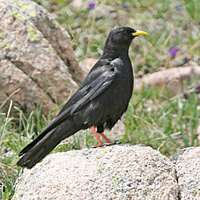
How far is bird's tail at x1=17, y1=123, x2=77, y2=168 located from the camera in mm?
3398

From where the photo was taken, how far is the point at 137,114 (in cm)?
546

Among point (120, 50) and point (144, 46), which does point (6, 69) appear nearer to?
point (120, 50)

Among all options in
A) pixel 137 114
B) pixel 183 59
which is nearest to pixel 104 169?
pixel 137 114

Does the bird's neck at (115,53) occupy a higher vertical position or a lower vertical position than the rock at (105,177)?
higher

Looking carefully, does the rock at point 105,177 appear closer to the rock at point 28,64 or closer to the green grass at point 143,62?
the green grass at point 143,62

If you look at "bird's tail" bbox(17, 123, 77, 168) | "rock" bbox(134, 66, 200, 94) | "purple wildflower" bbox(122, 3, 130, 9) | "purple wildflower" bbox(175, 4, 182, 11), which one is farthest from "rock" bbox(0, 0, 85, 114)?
"purple wildflower" bbox(175, 4, 182, 11)

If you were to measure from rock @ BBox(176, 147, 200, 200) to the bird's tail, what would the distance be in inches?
45.1

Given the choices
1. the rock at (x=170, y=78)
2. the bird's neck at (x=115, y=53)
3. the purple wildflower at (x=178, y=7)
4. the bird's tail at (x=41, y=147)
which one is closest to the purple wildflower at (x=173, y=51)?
the rock at (x=170, y=78)

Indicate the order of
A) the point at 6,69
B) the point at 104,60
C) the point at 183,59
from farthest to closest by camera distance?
1. the point at 183,59
2. the point at 6,69
3. the point at 104,60

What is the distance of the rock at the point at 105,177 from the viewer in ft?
8.80

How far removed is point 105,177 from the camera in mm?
2779

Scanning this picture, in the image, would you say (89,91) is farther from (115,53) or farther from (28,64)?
(28,64)

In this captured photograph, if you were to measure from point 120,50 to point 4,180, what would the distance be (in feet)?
5.87

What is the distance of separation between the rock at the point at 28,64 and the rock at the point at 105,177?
1.85 meters
